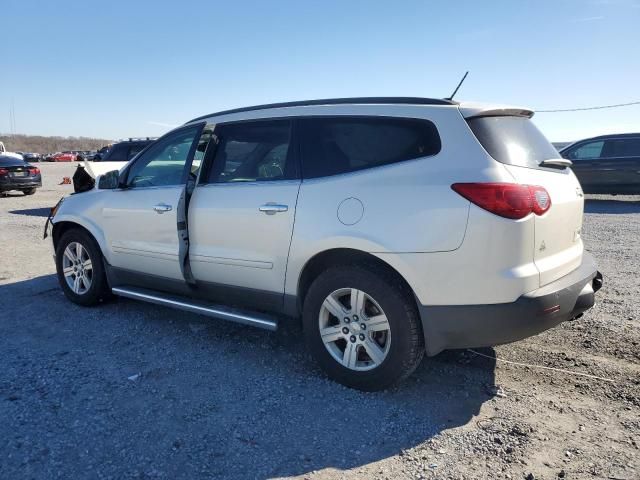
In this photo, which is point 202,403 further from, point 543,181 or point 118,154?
point 118,154

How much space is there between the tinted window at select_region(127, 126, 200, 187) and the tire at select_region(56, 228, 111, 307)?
2.91 feet

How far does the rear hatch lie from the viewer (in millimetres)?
3055

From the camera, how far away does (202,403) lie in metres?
3.30

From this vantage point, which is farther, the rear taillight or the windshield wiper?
the windshield wiper

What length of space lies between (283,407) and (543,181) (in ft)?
7.08

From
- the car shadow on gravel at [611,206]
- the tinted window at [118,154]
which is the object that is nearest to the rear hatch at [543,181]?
the car shadow on gravel at [611,206]

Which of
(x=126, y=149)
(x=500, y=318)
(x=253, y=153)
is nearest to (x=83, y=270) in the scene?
(x=253, y=153)

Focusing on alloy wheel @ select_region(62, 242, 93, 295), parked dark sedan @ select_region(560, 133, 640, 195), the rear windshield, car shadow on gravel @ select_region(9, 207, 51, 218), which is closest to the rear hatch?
the rear windshield

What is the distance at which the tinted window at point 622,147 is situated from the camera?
13.9m

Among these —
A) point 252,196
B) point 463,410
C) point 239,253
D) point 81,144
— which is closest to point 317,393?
point 463,410

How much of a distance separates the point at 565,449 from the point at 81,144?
14381 cm

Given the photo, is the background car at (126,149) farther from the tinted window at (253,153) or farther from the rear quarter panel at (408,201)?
the rear quarter panel at (408,201)

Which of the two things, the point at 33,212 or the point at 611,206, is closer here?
the point at 33,212

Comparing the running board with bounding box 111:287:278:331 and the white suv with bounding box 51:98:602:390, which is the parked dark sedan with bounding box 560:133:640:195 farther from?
the running board with bounding box 111:287:278:331
